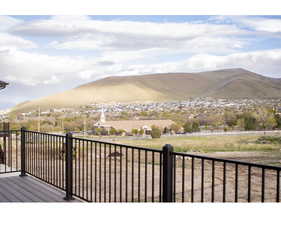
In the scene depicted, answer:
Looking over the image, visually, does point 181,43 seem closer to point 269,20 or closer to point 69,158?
point 269,20

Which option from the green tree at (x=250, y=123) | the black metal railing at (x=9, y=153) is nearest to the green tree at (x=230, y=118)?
the green tree at (x=250, y=123)

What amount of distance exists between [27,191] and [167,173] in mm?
2082

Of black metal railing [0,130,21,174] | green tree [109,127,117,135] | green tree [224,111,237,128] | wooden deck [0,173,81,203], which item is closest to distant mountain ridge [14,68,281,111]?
green tree [224,111,237,128]

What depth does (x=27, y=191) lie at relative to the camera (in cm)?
382

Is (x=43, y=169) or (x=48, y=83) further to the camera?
(x=48, y=83)

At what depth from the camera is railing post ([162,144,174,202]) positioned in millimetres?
2359

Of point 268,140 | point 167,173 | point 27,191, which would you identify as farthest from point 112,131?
point 167,173

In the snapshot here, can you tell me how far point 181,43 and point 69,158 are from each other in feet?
184

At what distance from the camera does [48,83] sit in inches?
1906

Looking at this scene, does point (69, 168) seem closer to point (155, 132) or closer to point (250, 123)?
point (155, 132)
